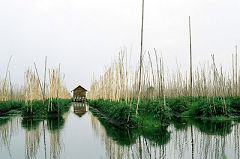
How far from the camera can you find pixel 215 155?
6.01 metres

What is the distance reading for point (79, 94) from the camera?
4891 cm

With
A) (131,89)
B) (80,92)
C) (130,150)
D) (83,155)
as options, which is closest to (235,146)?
(130,150)

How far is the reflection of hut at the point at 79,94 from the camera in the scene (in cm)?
4871

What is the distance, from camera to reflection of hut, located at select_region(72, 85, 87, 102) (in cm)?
4871

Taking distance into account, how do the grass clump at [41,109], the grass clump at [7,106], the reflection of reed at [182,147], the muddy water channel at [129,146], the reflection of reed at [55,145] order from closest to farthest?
the reflection of reed at [182,147] → the muddy water channel at [129,146] → the reflection of reed at [55,145] → the grass clump at [41,109] → the grass clump at [7,106]

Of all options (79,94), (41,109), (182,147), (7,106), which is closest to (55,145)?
(182,147)

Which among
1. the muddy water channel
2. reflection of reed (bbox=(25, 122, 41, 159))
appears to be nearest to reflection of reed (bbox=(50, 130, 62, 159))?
the muddy water channel

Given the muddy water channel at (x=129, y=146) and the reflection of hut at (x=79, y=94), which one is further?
the reflection of hut at (x=79, y=94)

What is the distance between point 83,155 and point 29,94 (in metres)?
10.9

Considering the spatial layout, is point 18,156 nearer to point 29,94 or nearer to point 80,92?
point 29,94

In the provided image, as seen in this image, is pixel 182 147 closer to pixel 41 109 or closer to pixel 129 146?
pixel 129 146

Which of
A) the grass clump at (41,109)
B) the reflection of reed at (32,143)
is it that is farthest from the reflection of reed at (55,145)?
the grass clump at (41,109)

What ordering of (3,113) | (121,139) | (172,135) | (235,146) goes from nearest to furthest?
(235,146)
(121,139)
(172,135)
(3,113)

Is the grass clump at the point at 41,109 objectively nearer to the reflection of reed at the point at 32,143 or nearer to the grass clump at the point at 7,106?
the grass clump at the point at 7,106
